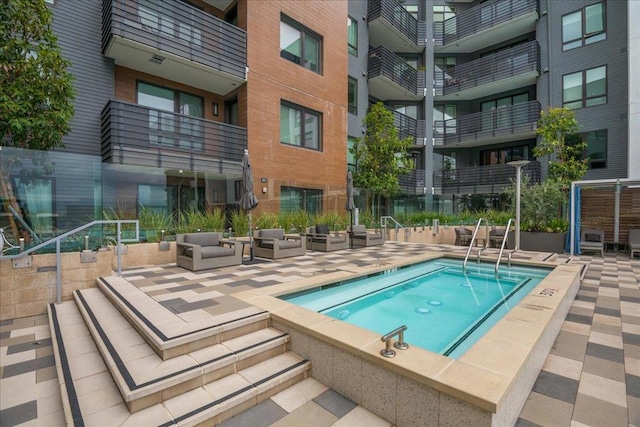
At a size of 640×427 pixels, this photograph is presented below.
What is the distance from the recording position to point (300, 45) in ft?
41.2

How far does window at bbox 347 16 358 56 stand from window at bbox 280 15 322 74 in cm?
283

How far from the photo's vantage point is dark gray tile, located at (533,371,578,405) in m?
2.59

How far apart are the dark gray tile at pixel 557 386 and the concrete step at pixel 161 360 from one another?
2.39 meters

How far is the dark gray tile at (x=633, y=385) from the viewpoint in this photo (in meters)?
2.61

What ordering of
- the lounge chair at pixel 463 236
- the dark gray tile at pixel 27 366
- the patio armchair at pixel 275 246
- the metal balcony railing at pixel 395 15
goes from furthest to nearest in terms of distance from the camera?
the metal balcony railing at pixel 395 15 < the lounge chair at pixel 463 236 < the patio armchair at pixel 275 246 < the dark gray tile at pixel 27 366

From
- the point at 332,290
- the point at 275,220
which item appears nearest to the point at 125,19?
the point at 275,220

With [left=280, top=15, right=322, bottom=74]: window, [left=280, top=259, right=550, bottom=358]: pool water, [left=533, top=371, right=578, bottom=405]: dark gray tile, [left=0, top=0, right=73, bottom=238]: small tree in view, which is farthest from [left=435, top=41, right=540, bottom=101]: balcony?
[left=0, top=0, right=73, bottom=238]: small tree

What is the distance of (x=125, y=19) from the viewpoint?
323 inches

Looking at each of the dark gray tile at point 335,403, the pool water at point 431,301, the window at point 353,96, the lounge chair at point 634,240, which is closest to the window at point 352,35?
the window at point 353,96

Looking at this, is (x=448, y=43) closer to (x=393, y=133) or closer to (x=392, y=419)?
(x=393, y=133)

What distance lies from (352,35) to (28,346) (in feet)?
54.5

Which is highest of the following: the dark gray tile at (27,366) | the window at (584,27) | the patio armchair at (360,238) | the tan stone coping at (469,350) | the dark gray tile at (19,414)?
the window at (584,27)

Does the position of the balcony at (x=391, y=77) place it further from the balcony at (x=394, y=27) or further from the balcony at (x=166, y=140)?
the balcony at (x=166, y=140)

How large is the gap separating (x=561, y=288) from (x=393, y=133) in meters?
10.2
